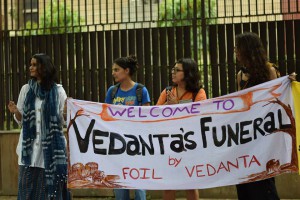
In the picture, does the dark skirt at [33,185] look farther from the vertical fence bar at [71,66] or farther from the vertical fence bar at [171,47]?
the vertical fence bar at [171,47]

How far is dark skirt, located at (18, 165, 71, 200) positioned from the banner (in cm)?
42

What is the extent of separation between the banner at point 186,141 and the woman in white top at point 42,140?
0.24 meters

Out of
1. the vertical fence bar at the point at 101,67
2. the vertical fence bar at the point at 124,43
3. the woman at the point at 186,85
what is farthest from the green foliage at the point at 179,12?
the woman at the point at 186,85

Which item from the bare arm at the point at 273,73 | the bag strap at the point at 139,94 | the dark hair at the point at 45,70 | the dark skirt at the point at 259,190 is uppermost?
the dark hair at the point at 45,70

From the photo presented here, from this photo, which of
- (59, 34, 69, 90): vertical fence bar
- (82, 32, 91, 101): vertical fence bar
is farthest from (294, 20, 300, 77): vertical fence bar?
(59, 34, 69, 90): vertical fence bar

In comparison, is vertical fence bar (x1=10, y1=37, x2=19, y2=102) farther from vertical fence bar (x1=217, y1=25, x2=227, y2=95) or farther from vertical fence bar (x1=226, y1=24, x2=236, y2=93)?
vertical fence bar (x1=226, y1=24, x2=236, y2=93)

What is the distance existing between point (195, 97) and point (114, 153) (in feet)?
3.20

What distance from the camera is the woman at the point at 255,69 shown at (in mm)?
5641

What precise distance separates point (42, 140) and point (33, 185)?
18.1 inches

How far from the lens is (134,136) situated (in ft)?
20.3

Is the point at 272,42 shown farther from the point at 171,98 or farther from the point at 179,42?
the point at 171,98

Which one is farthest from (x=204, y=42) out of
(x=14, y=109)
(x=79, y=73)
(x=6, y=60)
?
(x=14, y=109)

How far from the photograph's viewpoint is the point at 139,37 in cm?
916

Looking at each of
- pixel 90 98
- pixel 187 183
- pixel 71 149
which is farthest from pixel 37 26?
pixel 187 183
